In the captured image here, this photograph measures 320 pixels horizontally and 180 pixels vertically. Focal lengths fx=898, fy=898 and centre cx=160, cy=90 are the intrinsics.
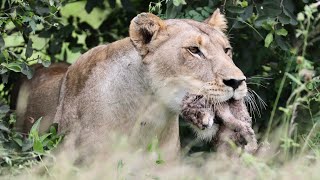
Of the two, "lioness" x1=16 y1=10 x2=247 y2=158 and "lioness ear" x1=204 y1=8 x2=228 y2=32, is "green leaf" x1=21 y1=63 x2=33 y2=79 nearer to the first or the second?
"lioness" x1=16 y1=10 x2=247 y2=158

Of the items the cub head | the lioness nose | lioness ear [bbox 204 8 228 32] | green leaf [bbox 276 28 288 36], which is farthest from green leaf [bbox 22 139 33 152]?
green leaf [bbox 276 28 288 36]

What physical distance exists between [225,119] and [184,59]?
0.48 metres

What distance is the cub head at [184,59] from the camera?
5211 millimetres

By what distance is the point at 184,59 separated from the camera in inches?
214

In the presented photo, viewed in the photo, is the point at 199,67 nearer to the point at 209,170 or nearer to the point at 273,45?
the point at 209,170

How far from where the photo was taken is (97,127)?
5520mm

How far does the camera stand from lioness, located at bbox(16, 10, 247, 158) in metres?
5.41

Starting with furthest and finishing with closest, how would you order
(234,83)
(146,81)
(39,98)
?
(39,98), (146,81), (234,83)

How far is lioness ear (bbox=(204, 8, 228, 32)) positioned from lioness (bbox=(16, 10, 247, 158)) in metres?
0.16

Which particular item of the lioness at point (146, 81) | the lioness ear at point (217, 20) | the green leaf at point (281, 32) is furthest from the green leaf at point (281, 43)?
the lioness at point (146, 81)

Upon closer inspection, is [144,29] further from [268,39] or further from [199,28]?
[268,39]

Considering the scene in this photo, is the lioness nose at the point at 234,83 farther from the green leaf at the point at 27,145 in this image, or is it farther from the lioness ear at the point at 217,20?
the green leaf at the point at 27,145

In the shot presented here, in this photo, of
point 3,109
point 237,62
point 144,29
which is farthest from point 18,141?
point 237,62

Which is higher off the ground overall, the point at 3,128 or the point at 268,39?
the point at 268,39
